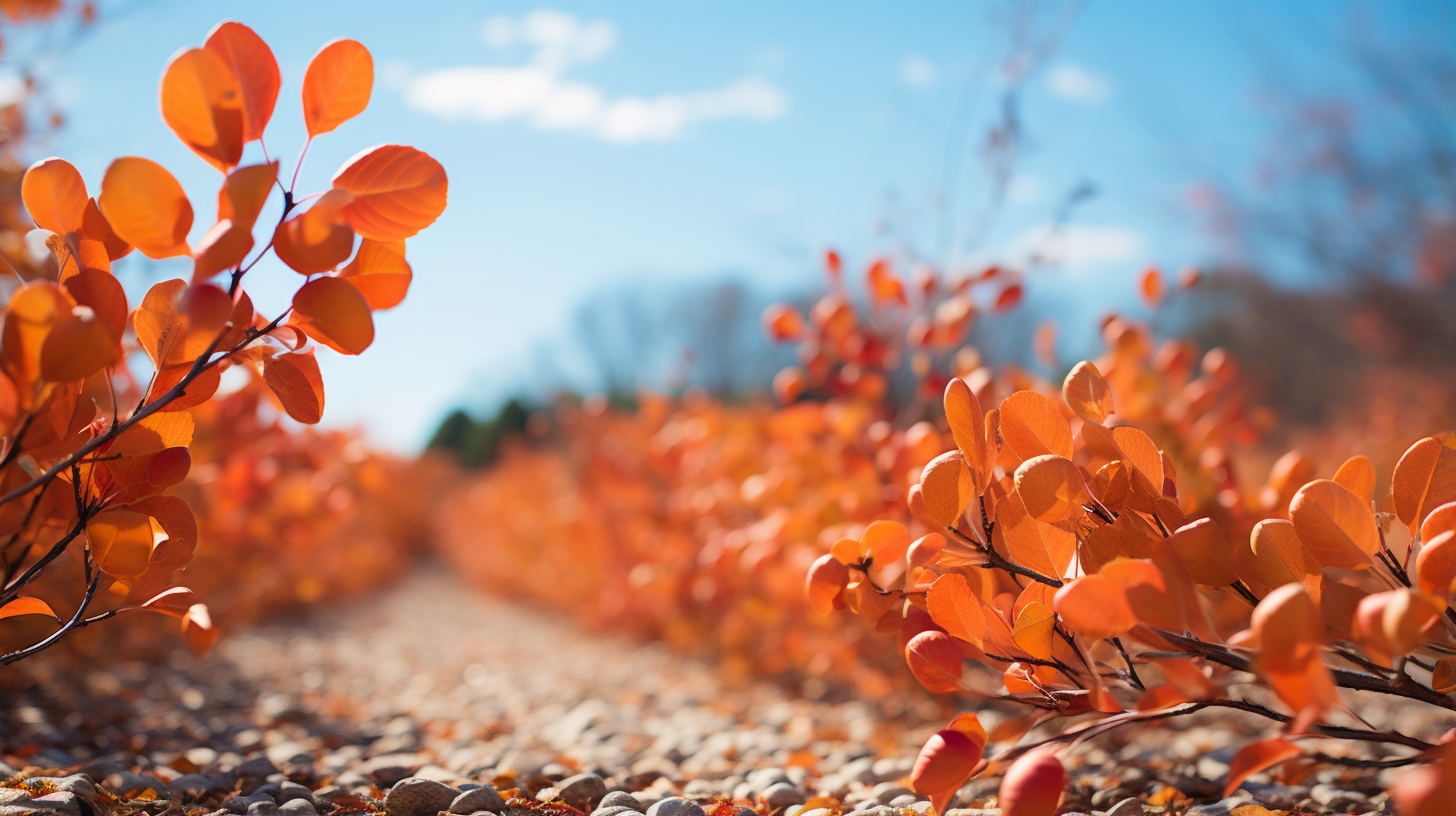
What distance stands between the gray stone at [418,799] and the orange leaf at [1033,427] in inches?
31.2

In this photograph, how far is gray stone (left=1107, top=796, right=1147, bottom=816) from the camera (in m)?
0.94

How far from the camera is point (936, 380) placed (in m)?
1.60

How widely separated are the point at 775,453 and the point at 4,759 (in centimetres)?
163

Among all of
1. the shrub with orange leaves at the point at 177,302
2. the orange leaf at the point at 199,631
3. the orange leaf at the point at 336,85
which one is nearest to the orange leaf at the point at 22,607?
the shrub with orange leaves at the point at 177,302

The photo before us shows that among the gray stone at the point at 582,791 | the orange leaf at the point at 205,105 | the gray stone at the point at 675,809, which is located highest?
the orange leaf at the point at 205,105

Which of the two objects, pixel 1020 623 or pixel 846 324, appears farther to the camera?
pixel 846 324

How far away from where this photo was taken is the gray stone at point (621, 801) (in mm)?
991

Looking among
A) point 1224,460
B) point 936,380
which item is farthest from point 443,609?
point 1224,460

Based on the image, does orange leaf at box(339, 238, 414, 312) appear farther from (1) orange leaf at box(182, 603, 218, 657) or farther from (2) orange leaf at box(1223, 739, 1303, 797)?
(2) orange leaf at box(1223, 739, 1303, 797)

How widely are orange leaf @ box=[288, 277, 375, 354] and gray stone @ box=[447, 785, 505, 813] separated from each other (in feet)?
1.94

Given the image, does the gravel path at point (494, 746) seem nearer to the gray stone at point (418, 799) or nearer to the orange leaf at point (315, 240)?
the gray stone at point (418, 799)

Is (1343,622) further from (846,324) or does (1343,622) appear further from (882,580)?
(846,324)

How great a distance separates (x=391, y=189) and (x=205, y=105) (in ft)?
0.51

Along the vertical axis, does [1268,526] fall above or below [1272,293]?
below
